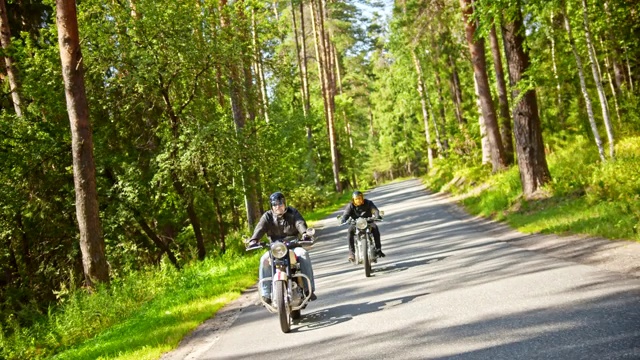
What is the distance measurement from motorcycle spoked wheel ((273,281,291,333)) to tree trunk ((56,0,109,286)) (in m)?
7.34

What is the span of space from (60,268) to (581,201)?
16.9 metres

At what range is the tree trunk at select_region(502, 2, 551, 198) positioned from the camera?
1555cm

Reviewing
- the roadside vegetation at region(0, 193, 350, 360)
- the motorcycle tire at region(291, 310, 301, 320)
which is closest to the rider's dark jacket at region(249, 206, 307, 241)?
the roadside vegetation at region(0, 193, 350, 360)

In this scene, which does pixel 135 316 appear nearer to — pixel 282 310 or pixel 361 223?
pixel 282 310

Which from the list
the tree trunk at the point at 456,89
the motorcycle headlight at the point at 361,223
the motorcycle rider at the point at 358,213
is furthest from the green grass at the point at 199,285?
the tree trunk at the point at 456,89

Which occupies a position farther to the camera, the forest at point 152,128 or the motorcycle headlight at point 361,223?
the forest at point 152,128

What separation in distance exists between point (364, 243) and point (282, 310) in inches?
145

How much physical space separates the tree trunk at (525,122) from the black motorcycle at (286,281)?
9.93 metres

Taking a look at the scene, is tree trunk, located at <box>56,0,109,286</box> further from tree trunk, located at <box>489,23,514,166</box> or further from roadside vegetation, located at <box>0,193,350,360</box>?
tree trunk, located at <box>489,23,514,166</box>

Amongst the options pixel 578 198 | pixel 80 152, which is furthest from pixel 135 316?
pixel 578 198

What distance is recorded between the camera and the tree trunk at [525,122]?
15.5 m

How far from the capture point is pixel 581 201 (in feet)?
43.4

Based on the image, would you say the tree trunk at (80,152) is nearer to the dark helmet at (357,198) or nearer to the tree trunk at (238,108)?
the tree trunk at (238,108)

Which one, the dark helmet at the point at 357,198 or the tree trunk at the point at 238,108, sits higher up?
the tree trunk at the point at 238,108
